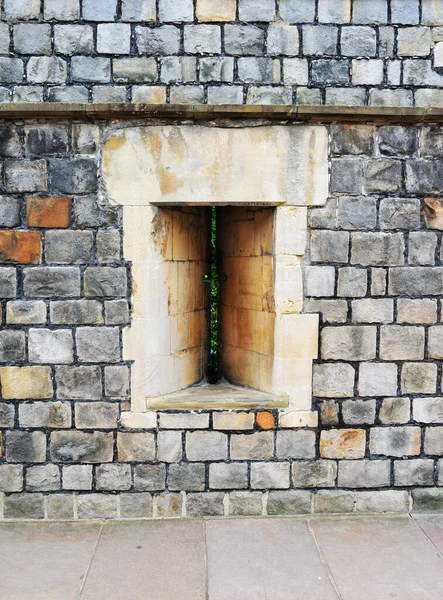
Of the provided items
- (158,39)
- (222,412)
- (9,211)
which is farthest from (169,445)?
(158,39)

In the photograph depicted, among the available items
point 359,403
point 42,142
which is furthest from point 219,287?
point 42,142

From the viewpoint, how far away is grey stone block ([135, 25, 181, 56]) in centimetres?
323

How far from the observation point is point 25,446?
3.42m

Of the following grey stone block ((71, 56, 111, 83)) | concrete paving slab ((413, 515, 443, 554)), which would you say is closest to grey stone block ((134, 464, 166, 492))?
concrete paving slab ((413, 515, 443, 554))

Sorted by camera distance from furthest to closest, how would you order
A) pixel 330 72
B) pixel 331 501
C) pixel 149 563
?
1. pixel 331 501
2. pixel 330 72
3. pixel 149 563

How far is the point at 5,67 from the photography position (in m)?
3.23

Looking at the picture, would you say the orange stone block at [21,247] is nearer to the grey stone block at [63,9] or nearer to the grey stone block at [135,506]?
the grey stone block at [63,9]

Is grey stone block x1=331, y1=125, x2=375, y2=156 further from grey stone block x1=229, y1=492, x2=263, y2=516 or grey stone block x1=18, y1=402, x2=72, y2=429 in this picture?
grey stone block x1=18, y1=402, x2=72, y2=429

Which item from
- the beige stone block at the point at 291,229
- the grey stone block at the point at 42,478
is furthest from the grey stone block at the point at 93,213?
the grey stone block at the point at 42,478

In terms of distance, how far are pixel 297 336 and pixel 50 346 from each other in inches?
63.8

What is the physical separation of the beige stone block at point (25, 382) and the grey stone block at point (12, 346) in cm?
7

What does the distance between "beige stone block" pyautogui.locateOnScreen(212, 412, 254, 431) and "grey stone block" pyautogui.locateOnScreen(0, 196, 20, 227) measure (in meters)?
→ 1.81

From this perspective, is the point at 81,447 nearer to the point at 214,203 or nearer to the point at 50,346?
the point at 50,346

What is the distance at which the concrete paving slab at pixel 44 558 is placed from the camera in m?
2.72
